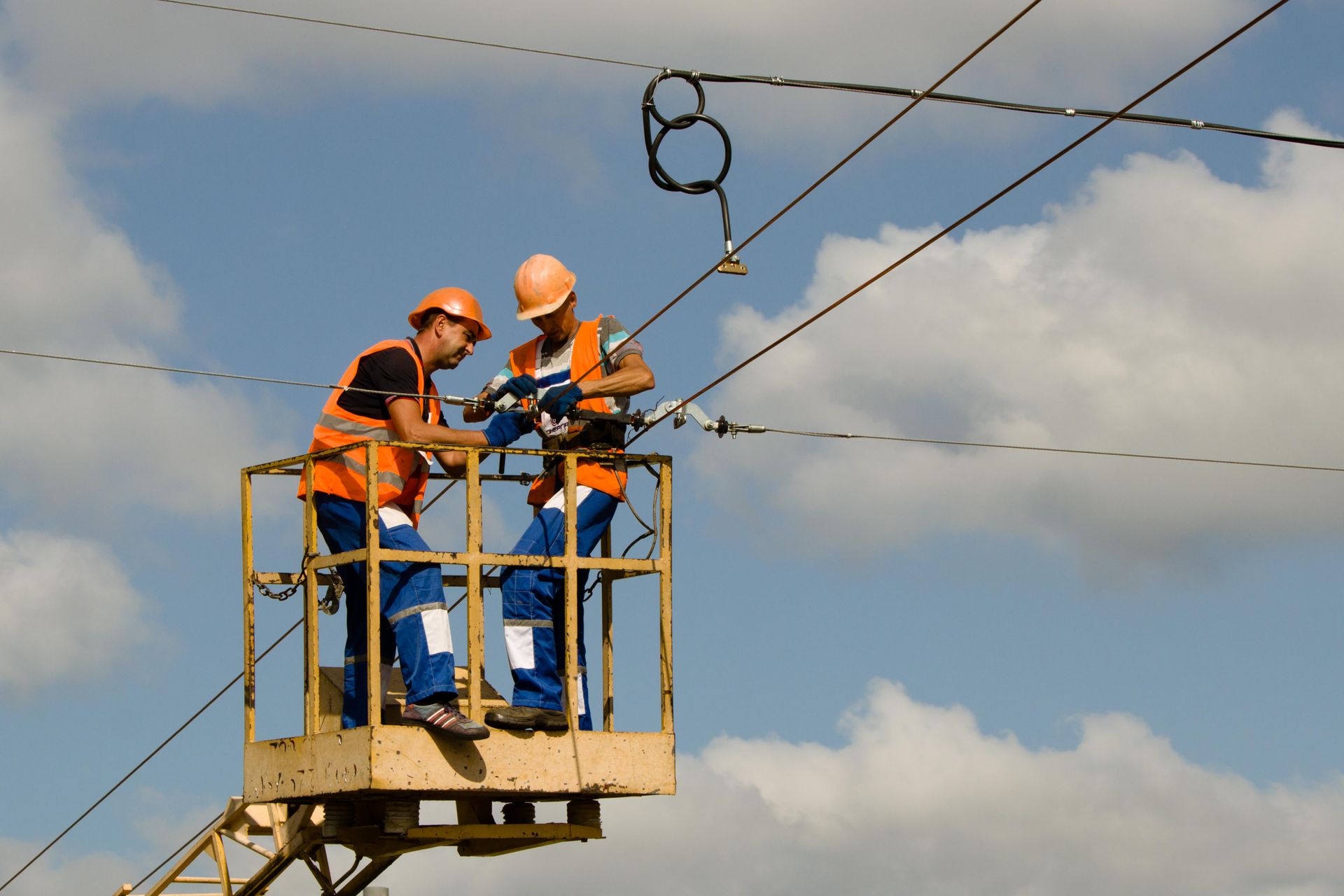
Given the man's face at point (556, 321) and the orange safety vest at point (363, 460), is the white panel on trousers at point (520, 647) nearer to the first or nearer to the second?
the orange safety vest at point (363, 460)

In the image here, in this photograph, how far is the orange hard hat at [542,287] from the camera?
12367 mm

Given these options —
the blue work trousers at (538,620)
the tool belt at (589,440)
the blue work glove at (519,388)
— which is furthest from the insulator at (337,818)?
the blue work glove at (519,388)

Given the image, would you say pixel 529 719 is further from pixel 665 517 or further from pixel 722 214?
pixel 722 214

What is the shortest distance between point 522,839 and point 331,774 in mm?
1576

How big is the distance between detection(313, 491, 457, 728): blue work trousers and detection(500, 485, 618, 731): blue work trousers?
0.42 meters

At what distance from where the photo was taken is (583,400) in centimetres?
1204

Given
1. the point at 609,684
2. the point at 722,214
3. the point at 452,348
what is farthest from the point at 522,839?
the point at 722,214

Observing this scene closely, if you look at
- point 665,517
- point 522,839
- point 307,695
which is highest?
point 665,517

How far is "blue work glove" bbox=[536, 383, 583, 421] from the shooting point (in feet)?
39.2

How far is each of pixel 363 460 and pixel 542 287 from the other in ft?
5.62

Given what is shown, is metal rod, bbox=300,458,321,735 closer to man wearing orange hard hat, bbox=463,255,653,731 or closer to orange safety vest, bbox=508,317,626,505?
man wearing orange hard hat, bbox=463,255,653,731

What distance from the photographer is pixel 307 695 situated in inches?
463

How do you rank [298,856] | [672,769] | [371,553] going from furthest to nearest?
[298,856] → [672,769] → [371,553]

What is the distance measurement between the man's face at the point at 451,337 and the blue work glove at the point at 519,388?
0.40 m
